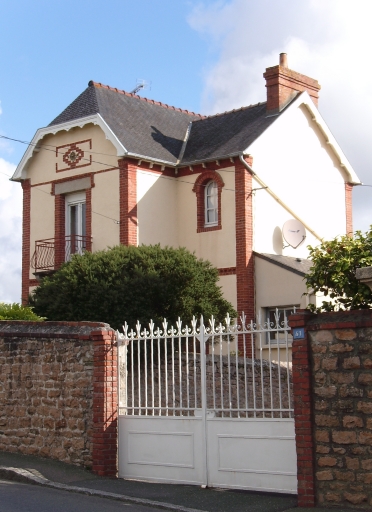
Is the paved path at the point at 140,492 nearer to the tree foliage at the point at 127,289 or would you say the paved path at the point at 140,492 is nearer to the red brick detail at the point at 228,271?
the tree foliage at the point at 127,289

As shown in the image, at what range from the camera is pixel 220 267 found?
2269 centimetres

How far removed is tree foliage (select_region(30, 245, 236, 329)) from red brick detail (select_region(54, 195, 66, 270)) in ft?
21.8

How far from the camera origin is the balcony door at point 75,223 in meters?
24.1

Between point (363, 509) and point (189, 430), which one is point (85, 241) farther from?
point (363, 509)

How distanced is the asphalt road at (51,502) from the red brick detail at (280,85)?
1569 cm

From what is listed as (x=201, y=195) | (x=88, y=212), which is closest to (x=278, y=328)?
(x=201, y=195)

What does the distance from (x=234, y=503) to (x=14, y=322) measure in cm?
556

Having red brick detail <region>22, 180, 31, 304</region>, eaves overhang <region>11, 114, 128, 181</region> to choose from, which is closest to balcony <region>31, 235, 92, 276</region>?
red brick detail <region>22, 180, 31, 304</region>

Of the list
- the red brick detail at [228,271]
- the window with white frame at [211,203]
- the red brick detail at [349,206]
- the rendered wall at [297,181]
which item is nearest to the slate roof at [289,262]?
the rendered wall at [297,181]

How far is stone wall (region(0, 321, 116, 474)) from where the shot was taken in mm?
11938

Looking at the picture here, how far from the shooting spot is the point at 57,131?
957 inches

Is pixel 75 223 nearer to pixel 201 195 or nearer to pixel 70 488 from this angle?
pixel 201 195

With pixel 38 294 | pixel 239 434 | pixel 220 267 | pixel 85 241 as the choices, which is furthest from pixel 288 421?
pixel 85 241

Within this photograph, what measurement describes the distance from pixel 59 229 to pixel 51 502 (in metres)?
15.3
